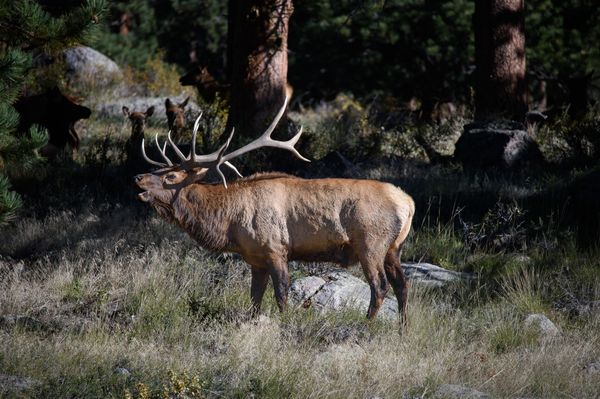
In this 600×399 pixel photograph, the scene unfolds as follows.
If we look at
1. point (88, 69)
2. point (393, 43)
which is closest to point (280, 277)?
point (88, 69)

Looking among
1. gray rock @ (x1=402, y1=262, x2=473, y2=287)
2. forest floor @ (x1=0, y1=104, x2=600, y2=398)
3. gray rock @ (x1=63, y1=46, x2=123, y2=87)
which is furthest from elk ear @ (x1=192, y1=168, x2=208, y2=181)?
gray rock @ (x1=63, y1=46, x2=123, y2=87)

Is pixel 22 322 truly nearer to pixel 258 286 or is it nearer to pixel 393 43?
pixel 258 286

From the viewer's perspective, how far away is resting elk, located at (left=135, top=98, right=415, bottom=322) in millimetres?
8102

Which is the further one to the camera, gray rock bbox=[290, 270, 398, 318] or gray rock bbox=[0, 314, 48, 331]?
gray rock bbox=[290, 270, 398, 318]

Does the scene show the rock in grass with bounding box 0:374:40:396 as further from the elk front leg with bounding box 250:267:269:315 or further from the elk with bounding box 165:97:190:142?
the elk with bounding box 165:97:190:142

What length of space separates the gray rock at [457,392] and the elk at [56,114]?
9.38 metres

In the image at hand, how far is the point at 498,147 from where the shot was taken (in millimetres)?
13609

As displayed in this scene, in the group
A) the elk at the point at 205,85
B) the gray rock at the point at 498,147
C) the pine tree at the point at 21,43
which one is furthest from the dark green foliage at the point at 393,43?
the pine tree at the point at 21,43

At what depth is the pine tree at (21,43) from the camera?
306 inches

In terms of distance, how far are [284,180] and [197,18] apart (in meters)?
19.7

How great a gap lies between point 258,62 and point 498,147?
361cm

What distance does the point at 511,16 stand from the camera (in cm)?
1480

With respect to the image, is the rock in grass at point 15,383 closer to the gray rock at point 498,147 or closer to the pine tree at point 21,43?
the pine tree at point 21,43

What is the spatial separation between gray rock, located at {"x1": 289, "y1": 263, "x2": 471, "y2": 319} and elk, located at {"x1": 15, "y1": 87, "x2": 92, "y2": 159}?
6582 millimetres
